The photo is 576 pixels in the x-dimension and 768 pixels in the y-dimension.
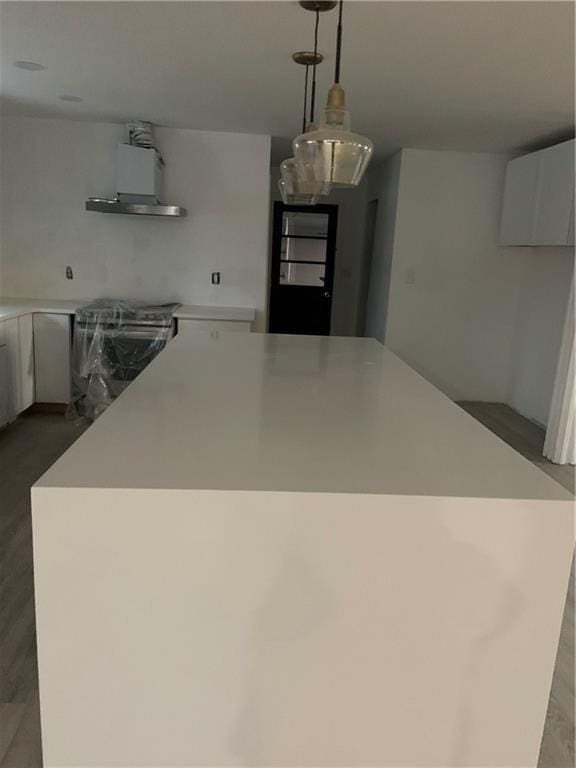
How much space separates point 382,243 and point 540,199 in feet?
5.47

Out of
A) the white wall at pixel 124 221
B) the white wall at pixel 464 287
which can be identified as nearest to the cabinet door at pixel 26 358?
the white wall at pixel 124 221

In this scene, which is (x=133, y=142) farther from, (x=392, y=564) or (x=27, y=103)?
(x=392, y=564)

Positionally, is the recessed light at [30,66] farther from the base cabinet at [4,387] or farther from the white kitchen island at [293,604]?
the white kitchen island at [293,604]

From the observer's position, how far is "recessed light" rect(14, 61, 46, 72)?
3039 millimetres

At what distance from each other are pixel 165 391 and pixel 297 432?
57cm

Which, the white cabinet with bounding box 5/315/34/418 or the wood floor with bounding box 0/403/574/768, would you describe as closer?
the wood floor with bounding box 0/403/574/768

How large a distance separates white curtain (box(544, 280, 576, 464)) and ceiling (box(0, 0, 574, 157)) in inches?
52.8

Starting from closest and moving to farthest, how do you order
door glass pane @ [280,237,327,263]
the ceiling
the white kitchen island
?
the white kitchen island, the ceiling, door glass pane @ [280,237,327,263]

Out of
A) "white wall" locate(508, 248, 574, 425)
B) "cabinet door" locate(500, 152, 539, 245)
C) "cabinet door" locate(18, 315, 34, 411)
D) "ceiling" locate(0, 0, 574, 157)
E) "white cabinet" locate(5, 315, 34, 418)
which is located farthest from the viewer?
"white wall" locate(508, 248, 574, 425)

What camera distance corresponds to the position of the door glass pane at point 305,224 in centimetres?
701

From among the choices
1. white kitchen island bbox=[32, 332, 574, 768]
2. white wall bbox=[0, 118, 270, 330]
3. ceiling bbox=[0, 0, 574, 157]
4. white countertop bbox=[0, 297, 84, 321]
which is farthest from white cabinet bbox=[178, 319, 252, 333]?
white kitchen island bbox=[32, 332, 574, 768]

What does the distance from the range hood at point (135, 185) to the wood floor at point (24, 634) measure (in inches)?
67.6

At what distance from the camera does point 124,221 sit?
4785mm

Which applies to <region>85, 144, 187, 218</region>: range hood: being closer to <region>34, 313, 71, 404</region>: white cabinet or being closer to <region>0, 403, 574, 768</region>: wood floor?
<region>34, 313, 71, 404</region>: white cabinet
